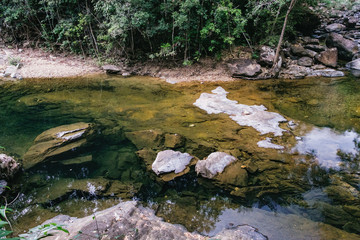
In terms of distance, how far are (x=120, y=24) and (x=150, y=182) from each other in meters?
7.20

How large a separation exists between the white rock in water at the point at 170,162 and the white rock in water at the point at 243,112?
2.02 meters

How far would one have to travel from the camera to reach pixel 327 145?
455 centimetres

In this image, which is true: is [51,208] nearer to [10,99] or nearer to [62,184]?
[62,184]

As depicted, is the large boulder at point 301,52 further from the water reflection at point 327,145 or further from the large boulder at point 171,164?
the large boulder at point 171,164

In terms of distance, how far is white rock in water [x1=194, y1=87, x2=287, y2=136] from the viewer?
5227 millimetres

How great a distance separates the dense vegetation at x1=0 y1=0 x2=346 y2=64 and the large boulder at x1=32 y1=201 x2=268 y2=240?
24.1 feet

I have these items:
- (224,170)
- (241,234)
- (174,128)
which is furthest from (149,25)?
(241,234)

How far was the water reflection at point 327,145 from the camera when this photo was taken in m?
4.13

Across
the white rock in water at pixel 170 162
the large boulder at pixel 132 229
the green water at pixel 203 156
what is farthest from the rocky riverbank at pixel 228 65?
the large boulder at pixel 132 229

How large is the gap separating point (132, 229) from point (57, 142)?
10.7 feet

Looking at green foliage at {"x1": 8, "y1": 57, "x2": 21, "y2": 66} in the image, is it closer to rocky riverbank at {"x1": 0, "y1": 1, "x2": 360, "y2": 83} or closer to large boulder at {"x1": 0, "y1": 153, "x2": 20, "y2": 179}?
Answer: rocky riverbank at {"x1": 0, "y1": 1, "x2": 360, "y2": 83}

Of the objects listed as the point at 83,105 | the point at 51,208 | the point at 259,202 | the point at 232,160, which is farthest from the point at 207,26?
the point at 51,208

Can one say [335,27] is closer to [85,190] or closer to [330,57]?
[330,57]

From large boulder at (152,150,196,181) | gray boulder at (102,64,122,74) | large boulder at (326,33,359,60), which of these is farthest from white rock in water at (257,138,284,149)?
large boulder at (326,33,359,60)
